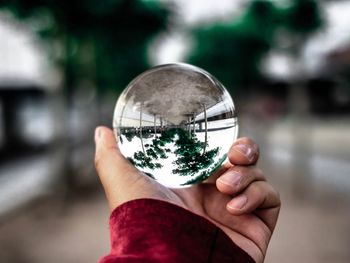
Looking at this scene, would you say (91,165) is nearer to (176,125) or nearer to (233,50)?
(233,50)

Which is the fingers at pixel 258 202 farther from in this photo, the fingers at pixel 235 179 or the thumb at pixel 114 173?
the thumb at pixel 114 173

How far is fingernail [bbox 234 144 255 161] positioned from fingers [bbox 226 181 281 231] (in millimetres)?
110

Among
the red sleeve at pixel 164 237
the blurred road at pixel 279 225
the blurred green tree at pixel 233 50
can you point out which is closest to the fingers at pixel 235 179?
the red sleeve at pixel 164 237

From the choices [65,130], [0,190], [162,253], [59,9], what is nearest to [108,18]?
[59,9]

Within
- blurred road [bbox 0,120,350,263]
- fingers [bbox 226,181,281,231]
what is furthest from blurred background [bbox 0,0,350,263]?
fingers [bbox 226,181,281,231]

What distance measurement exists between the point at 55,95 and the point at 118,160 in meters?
7.66

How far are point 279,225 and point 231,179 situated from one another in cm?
587

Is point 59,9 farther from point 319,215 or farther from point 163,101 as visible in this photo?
point 163,101

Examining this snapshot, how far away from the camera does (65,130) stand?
9.51 m

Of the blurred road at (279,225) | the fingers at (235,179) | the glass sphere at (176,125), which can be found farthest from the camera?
the blurred road at (279,225)

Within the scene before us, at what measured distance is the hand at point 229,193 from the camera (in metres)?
1.90

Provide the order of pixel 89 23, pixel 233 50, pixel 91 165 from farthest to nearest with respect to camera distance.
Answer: pixel 233 50
pixel 91 165
pixel 89 23

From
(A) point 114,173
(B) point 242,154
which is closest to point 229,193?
(B) point 242,154

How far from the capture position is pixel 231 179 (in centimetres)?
188
